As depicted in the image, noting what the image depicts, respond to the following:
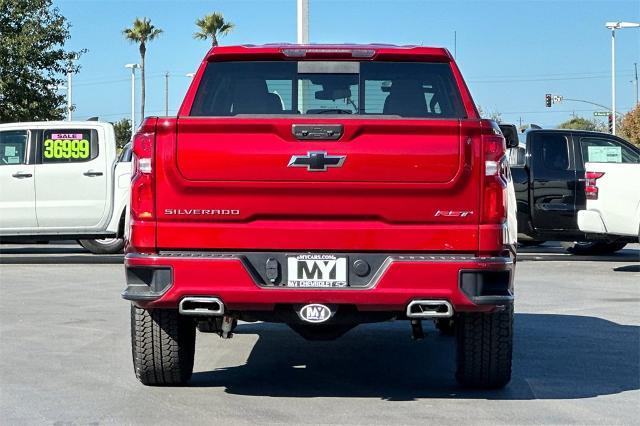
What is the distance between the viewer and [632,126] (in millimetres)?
74125

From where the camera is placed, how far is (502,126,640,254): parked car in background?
16234mm

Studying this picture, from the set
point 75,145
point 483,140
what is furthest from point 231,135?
point 75,145

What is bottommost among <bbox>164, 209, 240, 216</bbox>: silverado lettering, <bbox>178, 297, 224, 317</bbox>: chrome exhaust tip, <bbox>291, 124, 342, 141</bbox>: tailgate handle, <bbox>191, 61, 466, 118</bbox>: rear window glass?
<bbox>178, 297, 224, 317</bbox>: chrome exhaust tip

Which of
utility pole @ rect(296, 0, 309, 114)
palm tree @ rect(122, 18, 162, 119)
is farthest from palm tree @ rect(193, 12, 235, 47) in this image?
utility pole @ rect(296, 0, 309, 114)

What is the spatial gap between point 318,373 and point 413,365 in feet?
2.33

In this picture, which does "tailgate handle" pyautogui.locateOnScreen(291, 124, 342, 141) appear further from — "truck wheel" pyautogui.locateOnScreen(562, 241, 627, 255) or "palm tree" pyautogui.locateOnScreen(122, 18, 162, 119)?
"palm tree" pyautogui.locateOnScreen(122, 18, 162, 119)

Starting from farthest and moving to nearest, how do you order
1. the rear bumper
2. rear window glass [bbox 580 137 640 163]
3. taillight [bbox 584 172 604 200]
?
1. rear window glass [bbox 580 137 640 163]
2. taillight [bbox 584 172 604 200]
3. the rear bumper

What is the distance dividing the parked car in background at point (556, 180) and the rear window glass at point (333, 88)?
370 inches

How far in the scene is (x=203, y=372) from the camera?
294 inches

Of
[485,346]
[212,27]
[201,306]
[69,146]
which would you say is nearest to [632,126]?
[212,27]

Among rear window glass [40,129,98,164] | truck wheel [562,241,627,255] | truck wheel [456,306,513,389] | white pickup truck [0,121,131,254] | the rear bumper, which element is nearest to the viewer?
the rear bumper

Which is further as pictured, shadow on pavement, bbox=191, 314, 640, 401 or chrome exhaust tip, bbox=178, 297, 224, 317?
shadow on pavement, bbox=191, 314, 640, 401

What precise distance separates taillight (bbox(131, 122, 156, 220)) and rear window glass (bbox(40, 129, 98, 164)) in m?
10.4

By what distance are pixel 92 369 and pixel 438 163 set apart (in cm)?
295
